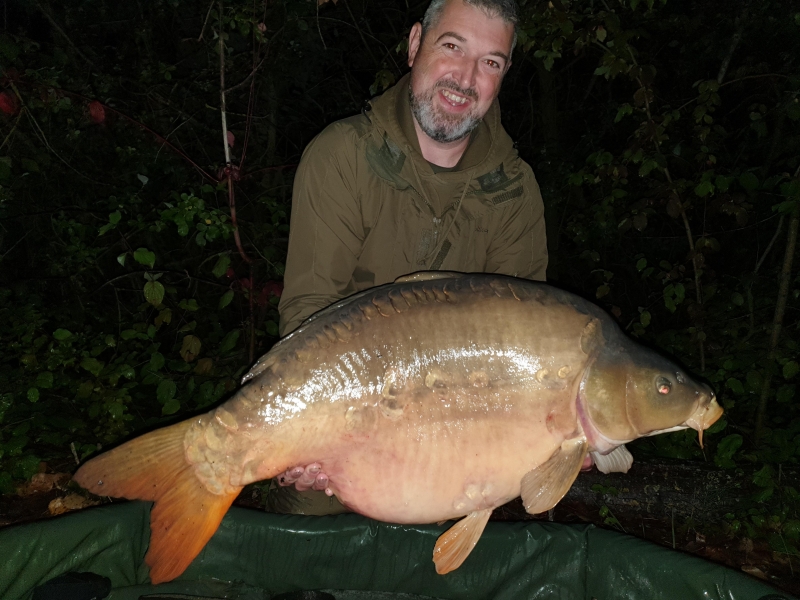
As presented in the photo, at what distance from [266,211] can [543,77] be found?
2080mm

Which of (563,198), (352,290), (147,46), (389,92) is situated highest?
(147,46)

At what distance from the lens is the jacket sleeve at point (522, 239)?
199 cm

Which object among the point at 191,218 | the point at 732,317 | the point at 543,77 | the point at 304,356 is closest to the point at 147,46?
the point at 191,218

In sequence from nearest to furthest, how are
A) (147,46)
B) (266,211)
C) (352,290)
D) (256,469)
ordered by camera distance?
(256,469), (352,290), (266,211), (147,46)

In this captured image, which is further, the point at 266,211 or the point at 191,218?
the point at 266,211

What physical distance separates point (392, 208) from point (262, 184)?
64.4 inches

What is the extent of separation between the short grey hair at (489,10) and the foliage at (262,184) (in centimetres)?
86

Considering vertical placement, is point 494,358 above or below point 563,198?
above

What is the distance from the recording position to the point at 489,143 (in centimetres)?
197

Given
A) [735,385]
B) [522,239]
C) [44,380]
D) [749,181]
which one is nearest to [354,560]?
[522,239]

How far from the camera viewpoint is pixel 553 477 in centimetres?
135

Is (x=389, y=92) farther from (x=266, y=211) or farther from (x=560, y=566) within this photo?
(x=266, y=211)

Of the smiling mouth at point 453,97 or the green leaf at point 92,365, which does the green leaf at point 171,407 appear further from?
the smiling mouth at point 453,97

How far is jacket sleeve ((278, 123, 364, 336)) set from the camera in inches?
70.1
